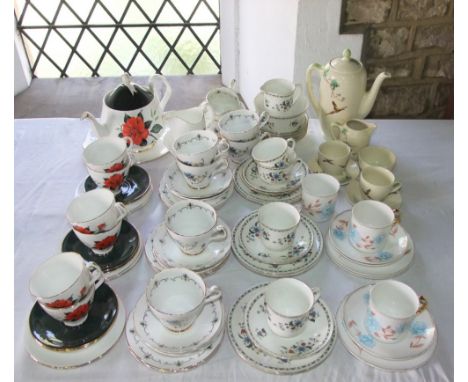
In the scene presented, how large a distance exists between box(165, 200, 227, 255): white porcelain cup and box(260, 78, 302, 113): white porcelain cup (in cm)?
34

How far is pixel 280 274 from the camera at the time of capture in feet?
2.95

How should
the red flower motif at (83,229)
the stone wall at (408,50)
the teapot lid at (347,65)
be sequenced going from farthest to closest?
the stone wall at (408,50) < the teapot lid at (347,65) < the red flower motif at (83,229)

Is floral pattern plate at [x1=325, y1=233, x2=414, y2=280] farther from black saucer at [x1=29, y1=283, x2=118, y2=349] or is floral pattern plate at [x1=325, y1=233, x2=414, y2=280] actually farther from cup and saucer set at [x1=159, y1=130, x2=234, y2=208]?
black saucer at [x1=29, y1=283, x2=118, y2=349]

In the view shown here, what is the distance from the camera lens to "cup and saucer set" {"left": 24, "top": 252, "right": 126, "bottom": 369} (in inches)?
30.7

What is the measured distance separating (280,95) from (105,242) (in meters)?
0.52

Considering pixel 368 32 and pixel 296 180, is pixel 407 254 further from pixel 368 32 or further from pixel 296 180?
pixel 368 32

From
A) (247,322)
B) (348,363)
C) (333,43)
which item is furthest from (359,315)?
(333,43)

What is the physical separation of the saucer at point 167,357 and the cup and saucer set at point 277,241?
180 mm

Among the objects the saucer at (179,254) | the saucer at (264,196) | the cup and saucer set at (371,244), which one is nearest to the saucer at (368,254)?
the cup and saucer set at (371,244)

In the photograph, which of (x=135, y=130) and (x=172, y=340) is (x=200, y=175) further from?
(x=172, y=340)

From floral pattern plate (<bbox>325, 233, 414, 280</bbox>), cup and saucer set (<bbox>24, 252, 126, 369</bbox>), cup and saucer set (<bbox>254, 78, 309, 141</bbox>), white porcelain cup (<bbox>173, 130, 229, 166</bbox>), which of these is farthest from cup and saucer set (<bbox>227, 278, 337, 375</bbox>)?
cup and saucer set (<bbox>254, 78, 309, 141</bbox>)

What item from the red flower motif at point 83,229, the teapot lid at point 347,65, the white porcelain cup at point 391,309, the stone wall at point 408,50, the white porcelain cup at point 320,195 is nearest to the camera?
the white porcelain cup at point 391,309

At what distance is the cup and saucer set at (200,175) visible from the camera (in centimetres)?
102

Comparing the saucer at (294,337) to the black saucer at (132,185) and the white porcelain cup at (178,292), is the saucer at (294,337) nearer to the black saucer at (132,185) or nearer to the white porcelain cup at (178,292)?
the white porcelain cup at (178,292)
